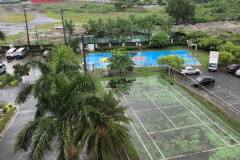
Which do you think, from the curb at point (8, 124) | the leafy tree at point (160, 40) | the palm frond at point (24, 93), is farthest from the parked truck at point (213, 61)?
the palm frond at point (24, 93)

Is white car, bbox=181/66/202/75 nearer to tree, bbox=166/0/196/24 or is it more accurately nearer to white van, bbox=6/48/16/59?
white van, bbox=6/48/16/59

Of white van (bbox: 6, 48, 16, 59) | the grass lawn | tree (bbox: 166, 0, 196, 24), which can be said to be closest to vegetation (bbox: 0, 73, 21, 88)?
white van (bbox: 6, 48, 16, 59)

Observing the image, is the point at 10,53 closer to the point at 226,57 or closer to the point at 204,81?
the point at 204,81

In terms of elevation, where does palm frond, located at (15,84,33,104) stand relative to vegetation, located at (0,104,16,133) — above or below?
above

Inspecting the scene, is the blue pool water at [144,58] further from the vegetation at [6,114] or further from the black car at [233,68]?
the vegetation at [6,114]

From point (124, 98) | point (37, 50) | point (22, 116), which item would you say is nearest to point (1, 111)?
point (22, 116)

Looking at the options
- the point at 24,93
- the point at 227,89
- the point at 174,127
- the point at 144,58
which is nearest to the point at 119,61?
the point at 144,58
